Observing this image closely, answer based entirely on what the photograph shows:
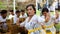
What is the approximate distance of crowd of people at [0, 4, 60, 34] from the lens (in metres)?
2.14

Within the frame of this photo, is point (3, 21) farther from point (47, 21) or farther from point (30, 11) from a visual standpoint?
point (47, 21)

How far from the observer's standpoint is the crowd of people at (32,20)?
214cm

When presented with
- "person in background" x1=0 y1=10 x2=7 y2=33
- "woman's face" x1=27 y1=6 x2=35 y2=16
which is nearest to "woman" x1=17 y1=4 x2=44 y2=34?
"woman's face" x1=27 y1=6 x2=35 y2=16

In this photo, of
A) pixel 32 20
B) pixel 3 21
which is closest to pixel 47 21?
pixel 32 20

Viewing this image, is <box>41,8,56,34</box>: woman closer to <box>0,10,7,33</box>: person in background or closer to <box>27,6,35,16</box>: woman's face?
<box>27,6,35,16</box>: woman's face

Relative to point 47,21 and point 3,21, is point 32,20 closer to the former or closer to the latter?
point 47,21

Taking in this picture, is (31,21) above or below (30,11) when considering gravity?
below

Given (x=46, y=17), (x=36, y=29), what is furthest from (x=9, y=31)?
(x=46, y=17)

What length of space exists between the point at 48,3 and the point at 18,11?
0.38m

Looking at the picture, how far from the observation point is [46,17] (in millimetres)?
2178

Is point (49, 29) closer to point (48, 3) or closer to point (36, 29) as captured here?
point (36, 29)

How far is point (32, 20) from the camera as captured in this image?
215 centimetres

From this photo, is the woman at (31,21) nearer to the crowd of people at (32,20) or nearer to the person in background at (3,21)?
the crowd of people at (32,20)

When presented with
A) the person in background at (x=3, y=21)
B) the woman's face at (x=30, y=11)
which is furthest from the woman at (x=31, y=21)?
the person in background at (x=3, y=21)
